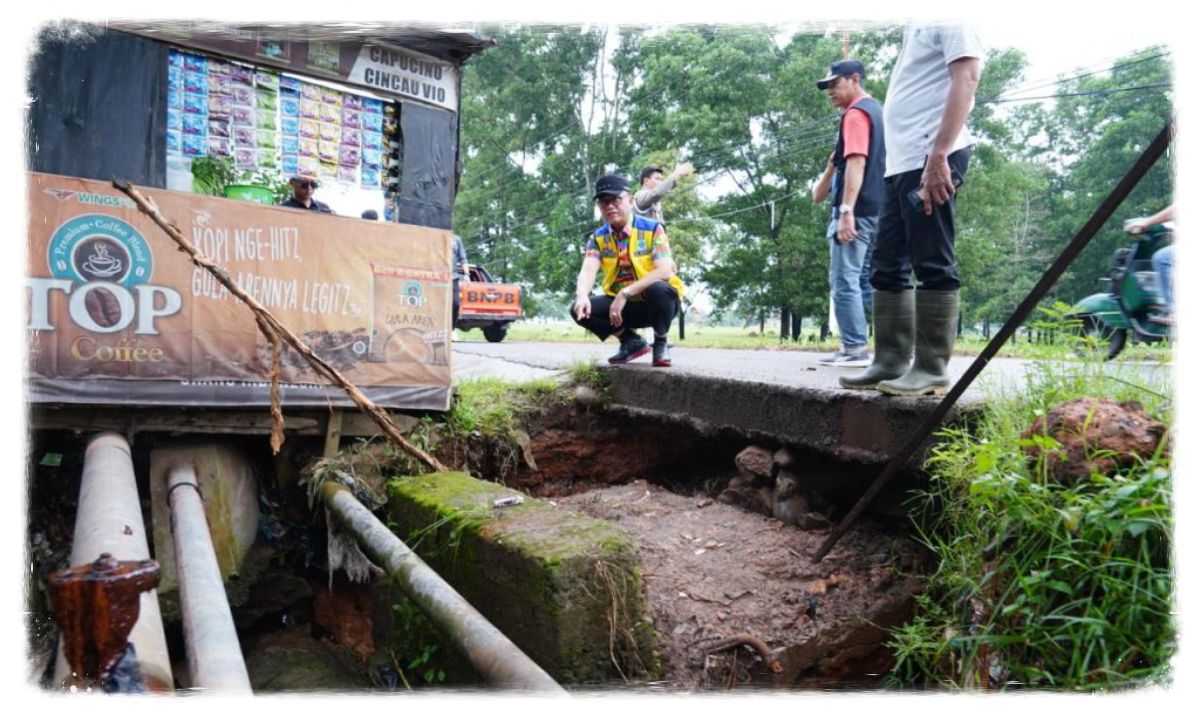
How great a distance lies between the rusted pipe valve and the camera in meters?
1.24

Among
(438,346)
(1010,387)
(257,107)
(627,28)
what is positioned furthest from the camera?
(438,346)

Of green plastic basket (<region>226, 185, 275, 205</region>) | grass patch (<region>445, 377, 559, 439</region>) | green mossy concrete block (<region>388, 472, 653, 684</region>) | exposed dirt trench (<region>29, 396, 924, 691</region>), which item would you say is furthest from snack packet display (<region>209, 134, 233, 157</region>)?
green mossy concrete block (<region>388, 472, 653, 684</region>)

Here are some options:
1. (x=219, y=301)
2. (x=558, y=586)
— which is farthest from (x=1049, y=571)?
(x=219, y=301)

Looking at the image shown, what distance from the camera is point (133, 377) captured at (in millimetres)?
3510

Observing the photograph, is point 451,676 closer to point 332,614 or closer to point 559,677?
point 559,677

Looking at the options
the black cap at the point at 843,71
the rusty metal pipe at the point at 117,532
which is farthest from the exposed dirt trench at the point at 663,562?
the black cap at the point at 843,71

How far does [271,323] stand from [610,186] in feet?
7.34

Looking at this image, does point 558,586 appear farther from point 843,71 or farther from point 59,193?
point 843,71

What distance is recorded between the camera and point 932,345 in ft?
9.34

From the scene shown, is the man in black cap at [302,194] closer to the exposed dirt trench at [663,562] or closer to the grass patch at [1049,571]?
the exposed dirt trench at [663,562]

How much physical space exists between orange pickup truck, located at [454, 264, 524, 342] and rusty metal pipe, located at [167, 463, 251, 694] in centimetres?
1299

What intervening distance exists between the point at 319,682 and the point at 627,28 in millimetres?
3280

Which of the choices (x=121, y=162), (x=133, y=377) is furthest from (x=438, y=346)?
(x=121, y=162)

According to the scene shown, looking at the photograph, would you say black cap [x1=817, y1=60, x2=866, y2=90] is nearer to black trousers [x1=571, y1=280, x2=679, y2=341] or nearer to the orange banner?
black trousers [x1=571, y1=280, x2=679, y2=341]
